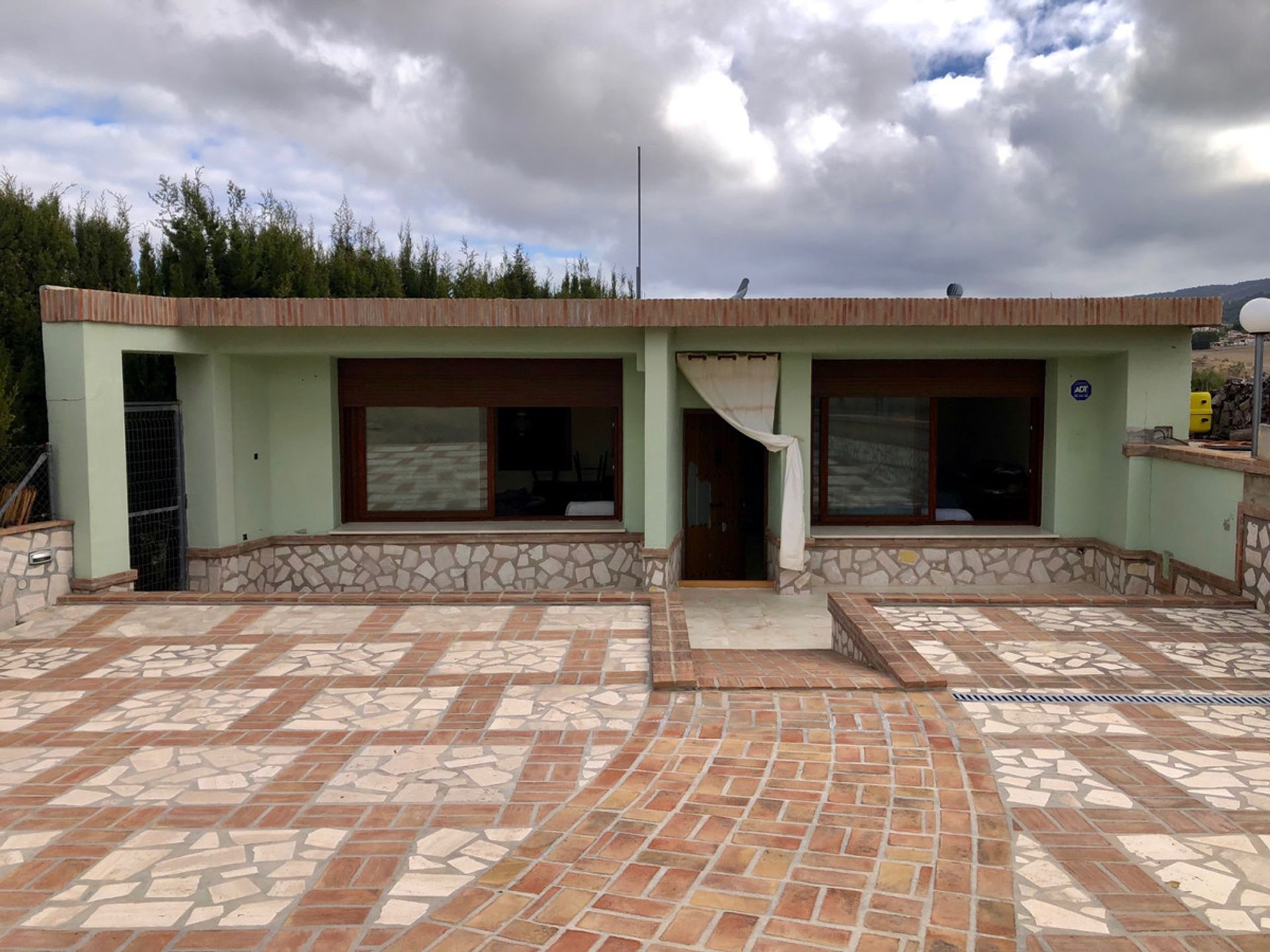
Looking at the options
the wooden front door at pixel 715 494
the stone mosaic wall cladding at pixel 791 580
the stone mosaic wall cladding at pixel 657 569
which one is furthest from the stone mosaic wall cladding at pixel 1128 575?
the stone mosaic wall cladding at pixel 657 569

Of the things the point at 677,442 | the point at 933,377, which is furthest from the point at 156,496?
the point at 933,377

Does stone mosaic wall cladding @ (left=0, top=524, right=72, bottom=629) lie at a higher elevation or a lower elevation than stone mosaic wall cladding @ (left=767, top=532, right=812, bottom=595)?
higher

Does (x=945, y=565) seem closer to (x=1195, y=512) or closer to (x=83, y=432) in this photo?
(x=1195, y=512)

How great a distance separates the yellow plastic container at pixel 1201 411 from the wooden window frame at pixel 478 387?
14.0 meters

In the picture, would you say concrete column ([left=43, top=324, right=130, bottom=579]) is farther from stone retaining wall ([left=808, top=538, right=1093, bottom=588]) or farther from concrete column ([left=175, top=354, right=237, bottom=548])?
Result: stone retaining wall ([left=808, top=538, right=1093, bottom=588])

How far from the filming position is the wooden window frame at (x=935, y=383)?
13914 millimetres

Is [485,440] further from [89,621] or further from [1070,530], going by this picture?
[1070,530]

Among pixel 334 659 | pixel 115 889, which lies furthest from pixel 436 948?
pixel 334 659

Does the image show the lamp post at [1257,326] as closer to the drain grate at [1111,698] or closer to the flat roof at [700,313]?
the flat roof at [700,313]

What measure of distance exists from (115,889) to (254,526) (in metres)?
9.36

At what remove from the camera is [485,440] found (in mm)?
13914

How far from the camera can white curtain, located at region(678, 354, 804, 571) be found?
42.2ft

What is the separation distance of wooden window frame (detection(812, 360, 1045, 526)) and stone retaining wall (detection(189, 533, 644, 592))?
341cm

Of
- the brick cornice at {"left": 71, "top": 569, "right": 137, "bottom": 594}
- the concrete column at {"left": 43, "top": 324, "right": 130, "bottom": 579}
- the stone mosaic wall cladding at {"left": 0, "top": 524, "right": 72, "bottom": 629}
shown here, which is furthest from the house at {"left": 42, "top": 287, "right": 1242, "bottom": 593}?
the stone mosaic wall cladding at {"left": 0, "top": 524, "right": 72, "bottom": 629}
